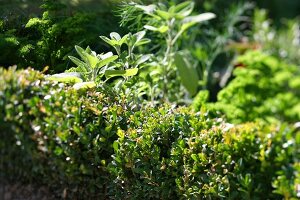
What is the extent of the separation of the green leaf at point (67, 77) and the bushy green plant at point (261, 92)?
4.63 feet

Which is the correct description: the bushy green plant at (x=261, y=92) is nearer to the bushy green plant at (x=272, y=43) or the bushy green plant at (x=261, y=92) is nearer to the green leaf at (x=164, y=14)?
the bushy green plant at (x=272, y=43)

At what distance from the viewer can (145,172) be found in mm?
2707

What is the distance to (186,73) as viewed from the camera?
379cm

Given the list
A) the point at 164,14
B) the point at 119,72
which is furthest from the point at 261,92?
the point at 119,72

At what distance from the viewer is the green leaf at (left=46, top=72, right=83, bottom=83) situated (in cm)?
279

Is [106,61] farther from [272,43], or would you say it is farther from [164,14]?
[272,43]

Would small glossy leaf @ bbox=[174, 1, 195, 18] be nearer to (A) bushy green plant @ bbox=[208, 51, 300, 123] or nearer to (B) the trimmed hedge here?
(A) bushy green plant @ bbox=[208, 51, 300, 123]

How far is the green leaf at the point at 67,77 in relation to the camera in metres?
2.79

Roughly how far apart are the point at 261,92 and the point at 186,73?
5.07ft

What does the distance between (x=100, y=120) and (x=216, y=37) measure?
310 cm

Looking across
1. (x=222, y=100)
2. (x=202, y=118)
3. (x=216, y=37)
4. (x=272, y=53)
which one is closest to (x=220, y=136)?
(x=202, y=118)

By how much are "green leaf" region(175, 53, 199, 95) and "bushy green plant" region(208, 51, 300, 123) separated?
0.85 ft

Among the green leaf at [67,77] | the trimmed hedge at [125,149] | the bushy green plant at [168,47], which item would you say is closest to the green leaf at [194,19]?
the bushy green plant at [168,47]

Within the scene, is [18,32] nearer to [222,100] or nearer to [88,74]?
[88,74]
